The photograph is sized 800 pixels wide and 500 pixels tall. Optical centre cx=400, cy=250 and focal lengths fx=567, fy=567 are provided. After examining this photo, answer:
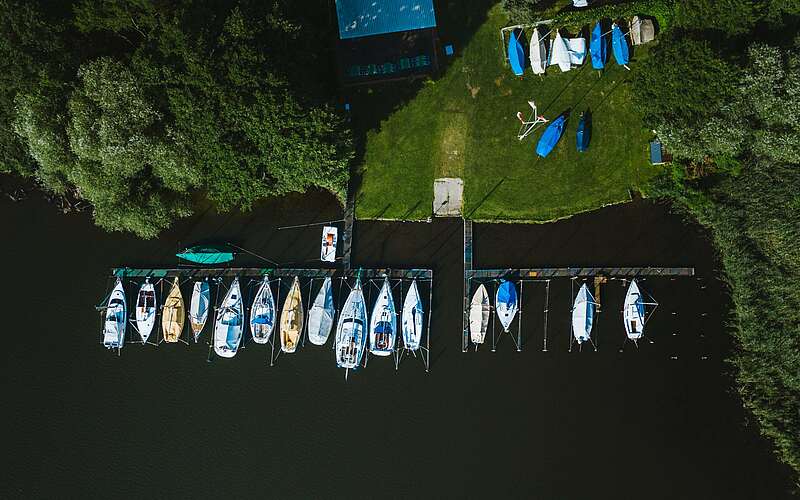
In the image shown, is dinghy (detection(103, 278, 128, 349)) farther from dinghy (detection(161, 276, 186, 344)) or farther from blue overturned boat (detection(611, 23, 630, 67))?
blue overturned boat (detection(611, 23, 630, 67))

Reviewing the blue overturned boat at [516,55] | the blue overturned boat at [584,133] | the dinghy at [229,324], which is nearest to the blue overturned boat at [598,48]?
the blue overturned boat at [584,133]

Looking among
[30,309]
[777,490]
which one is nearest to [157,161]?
[30,309]

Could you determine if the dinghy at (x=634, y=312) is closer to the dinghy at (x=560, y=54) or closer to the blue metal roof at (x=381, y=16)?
the dinghy at (x=560, y=54)

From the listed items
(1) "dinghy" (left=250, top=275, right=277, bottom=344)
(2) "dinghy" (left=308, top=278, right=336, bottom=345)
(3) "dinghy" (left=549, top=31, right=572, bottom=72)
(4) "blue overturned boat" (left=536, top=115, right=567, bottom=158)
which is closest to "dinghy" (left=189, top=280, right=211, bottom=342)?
(1) "dinghy" (left=250, top=275, right=277, bottom=344)

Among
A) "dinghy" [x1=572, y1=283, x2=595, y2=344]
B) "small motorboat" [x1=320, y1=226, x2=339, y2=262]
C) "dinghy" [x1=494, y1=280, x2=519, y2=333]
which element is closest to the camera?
"dinghy" [x1=572, y1=283, x2=595, y2=344]

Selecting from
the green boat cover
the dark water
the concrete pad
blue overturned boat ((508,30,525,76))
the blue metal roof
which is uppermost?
the blue metal roof

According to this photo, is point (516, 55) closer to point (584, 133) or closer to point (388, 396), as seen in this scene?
point (584, 133)

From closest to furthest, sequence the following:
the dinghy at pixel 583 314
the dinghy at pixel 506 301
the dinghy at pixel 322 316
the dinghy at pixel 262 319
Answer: the dinghy at pixel 583 314, the dinghy at pixel 506 301, the dinghy at pixel 322 316, the dinghy at pixel 262 319
